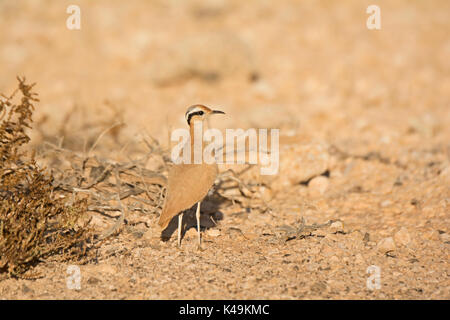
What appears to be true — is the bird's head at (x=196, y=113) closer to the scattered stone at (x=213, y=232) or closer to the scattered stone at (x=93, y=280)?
the scattered stone at (x=213, y=232)

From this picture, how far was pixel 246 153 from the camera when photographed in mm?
5246

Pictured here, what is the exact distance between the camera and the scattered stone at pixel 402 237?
13.1ft

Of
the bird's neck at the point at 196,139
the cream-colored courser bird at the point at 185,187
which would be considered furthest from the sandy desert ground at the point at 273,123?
the bird's neck at the point at 196,139

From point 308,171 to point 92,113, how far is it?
4307mm

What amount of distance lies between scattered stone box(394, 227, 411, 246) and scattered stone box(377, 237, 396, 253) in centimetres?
14

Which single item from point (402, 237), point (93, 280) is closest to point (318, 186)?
point (402, 237)

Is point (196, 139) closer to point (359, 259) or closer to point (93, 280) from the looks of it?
point (93, 280)

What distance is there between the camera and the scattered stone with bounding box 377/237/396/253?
385cm

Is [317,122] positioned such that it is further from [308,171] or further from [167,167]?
[167,167]

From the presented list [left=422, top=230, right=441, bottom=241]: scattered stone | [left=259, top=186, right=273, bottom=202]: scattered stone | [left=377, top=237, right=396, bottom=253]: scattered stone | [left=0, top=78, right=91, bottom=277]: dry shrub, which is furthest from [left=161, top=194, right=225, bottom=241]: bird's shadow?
[left=422, top=230, right=441, bottom=241]: scattered stone

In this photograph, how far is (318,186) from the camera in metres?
5.32

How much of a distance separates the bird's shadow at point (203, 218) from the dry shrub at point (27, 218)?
2.48 ft

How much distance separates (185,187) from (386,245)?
1.74 m
